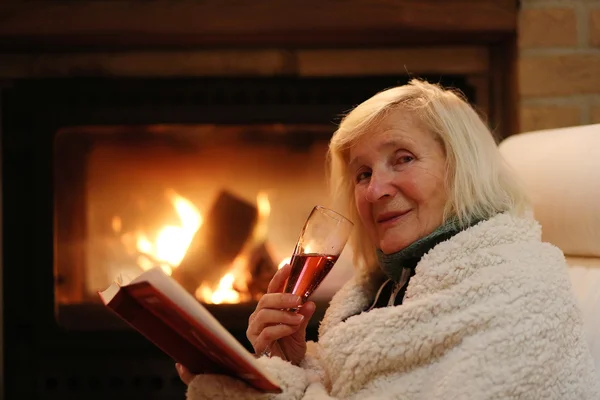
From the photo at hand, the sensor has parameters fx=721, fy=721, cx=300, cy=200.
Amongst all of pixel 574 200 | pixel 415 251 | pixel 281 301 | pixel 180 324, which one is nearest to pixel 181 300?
pixel 180 324

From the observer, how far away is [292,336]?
3.75 ft

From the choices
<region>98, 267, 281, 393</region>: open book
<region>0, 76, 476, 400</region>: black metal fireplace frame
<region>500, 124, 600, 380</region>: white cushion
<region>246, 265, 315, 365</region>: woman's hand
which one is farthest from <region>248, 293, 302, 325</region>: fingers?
<region>0, 76, 476, 400</region>: black metal fireplace frame

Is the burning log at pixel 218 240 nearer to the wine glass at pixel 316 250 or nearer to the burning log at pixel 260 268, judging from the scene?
the burning log at pixel 260 268

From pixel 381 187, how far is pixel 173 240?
3.42 feet

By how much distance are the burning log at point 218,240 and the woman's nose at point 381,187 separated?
3.12 ft

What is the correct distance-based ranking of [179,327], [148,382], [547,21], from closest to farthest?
[179,327] < [547,21] < [148,382]

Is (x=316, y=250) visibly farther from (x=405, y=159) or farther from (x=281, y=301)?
(x=405, y=159)

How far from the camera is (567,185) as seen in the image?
3.71ft

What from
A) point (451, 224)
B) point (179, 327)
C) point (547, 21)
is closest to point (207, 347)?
point (179, 327)

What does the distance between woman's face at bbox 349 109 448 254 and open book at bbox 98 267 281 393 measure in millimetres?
323

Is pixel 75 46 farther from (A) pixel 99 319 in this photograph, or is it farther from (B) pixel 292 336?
(B) pixel 292 336

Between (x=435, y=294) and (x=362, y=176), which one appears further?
(x=362, y=176)

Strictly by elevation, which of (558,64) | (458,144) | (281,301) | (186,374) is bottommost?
(186,374)

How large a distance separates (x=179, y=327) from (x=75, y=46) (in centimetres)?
129
